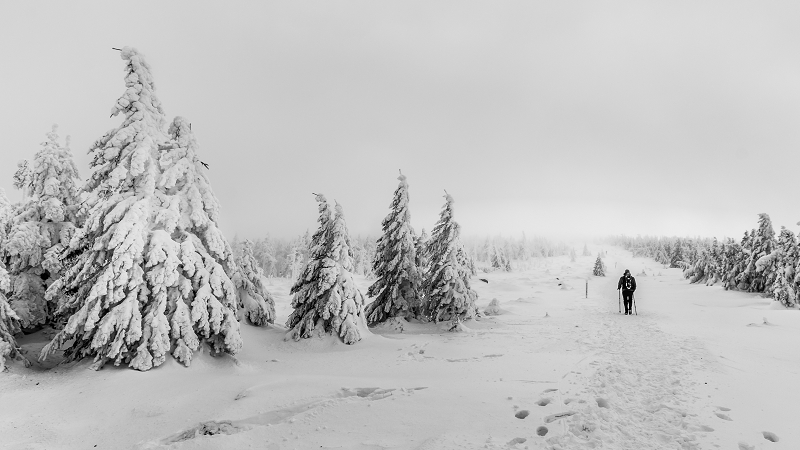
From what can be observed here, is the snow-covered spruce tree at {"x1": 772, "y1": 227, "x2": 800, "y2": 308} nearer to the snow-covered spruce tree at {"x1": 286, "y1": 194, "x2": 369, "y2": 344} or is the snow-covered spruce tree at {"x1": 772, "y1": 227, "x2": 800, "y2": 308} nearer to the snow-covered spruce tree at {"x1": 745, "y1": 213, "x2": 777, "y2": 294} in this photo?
the snow-covered spruce tree at {"x1": 745, "y1": 213, "x2": 777, "y2": 294}

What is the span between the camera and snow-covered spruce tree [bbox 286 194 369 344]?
50.6ft

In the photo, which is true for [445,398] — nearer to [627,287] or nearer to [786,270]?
[627,287]

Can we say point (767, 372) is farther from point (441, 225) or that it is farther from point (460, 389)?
point (441, 225)

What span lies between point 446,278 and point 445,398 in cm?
1123

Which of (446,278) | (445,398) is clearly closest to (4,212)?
(446,278)

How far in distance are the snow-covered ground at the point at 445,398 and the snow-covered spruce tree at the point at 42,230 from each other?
2.23 m

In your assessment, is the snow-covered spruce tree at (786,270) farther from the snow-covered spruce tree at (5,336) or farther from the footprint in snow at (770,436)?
the snow-covered spruce tree at (5,336)

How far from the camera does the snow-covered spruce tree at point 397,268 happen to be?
20172 millimetres

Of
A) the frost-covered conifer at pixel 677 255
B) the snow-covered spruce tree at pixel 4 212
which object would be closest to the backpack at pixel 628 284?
the snow-covered spruce tree at pixel 4 212

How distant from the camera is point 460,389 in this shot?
27.5ft

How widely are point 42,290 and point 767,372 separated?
26.0 metres

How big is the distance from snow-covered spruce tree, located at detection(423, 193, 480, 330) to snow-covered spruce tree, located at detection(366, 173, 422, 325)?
3.03 feet

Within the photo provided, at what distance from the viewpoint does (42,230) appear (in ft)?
51.2

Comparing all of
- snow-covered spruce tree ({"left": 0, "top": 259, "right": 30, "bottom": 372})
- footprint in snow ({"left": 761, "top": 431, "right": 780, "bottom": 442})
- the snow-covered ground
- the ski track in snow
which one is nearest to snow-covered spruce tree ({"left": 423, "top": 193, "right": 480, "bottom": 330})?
the snow-covered ground
